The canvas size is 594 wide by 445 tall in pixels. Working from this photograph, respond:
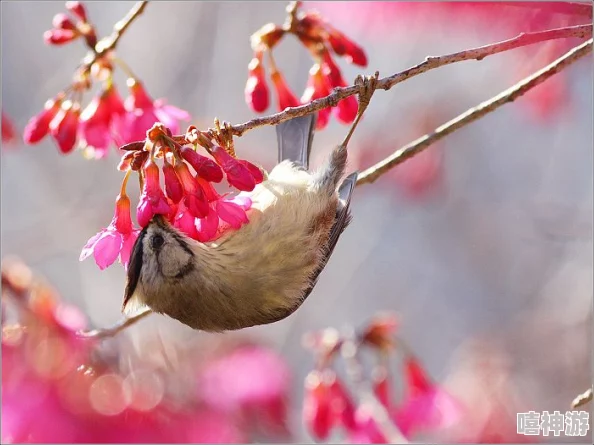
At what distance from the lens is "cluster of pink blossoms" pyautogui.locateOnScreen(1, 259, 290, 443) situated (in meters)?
2.80

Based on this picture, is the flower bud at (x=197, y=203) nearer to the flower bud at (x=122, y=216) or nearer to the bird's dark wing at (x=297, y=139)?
the flower bud at (x=122, y=216)

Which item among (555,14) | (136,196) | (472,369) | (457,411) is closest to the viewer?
(555,14)

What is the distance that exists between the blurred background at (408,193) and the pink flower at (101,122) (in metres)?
1.88

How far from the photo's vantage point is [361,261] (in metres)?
5.56

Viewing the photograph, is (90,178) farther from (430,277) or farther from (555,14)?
(555,14)

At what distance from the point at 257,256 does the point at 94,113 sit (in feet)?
2.04

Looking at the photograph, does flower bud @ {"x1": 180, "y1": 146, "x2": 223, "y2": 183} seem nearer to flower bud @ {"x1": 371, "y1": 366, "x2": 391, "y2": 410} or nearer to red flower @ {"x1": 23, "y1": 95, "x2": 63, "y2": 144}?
red flower @ {"x1": 23, "y1": 95, "x2": 63, "y2": 144}

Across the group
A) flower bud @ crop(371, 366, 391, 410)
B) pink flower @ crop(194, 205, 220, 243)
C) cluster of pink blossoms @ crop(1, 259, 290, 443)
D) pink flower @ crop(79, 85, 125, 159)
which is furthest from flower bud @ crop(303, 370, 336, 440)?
pink flower @ crop(194, 205, 220, 243)

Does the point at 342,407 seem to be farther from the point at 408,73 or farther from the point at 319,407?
the point at 408,73

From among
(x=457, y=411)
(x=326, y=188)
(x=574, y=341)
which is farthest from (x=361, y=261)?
(x=326, y=188)

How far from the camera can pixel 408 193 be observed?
5.24 meters

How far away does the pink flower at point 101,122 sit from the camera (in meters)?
2.36

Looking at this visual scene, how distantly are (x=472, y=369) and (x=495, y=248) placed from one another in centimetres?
107

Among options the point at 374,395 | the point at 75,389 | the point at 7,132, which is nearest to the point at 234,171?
the point at 75,389
